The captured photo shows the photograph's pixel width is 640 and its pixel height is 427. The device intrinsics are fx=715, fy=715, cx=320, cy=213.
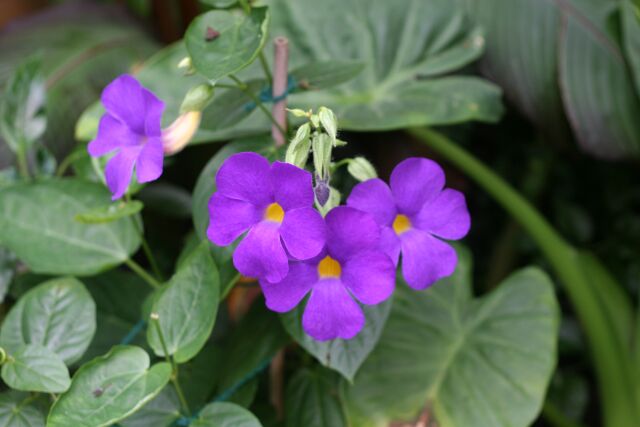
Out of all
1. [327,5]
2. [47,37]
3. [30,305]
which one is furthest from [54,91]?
[30,305]

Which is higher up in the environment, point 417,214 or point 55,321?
point 417,214

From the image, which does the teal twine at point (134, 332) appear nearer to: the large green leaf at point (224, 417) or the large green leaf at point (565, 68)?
the large green leaf at point (224, 417)

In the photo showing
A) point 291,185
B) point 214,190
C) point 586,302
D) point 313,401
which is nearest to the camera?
point 291,185

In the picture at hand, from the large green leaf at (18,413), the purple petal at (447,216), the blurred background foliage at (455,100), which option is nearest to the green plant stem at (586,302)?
the blurred background foliage at (455,100)

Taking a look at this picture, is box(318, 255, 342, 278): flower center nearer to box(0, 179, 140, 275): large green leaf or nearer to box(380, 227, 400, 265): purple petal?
box(380, 227, 400, 265): purple petal

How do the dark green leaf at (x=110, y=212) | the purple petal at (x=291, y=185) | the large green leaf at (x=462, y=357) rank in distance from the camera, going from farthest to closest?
the large green leaf at (x=462, y=357) < the dark green leaf at (x=110, y=212) < the purple petal at (x=291, y=185)

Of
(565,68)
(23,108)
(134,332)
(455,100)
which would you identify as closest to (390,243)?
(134,332)

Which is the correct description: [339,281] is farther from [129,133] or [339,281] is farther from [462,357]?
[462,357]
